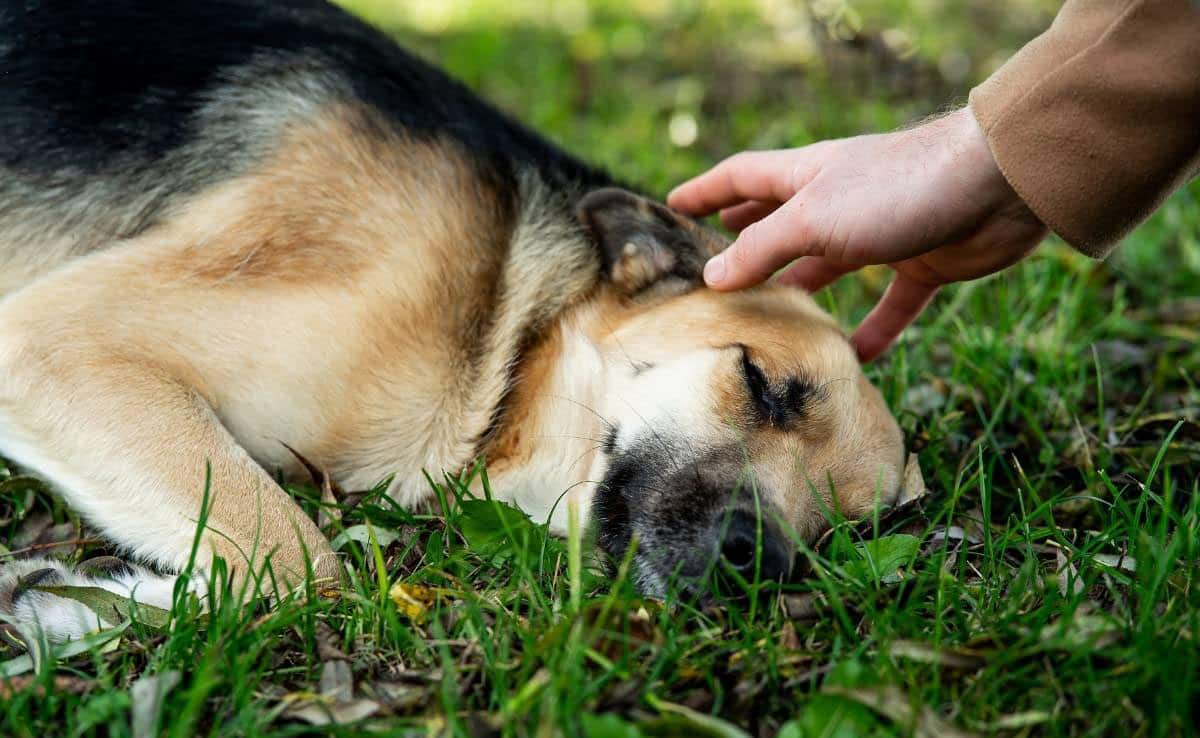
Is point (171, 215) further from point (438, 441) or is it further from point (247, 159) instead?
point (438, 441)

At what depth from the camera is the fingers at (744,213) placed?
358 centimetres

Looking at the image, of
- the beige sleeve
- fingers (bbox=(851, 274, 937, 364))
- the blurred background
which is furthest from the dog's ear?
the blurred background

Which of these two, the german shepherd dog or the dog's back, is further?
the dog's back

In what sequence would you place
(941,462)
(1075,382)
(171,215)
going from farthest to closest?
(1075,382) → (941,462) → (171,215)

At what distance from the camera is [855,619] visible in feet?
7.48

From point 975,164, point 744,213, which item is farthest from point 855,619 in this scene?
point 744,213

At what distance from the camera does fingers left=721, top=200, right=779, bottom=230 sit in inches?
141

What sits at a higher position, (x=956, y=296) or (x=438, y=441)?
(x=438, y=441)

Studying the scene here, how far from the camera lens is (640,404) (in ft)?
9.36

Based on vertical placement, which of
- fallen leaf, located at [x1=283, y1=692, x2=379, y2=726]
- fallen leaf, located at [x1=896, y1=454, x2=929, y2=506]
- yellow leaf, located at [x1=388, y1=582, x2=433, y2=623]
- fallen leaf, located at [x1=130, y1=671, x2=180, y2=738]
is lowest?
fallen leaf, located at [x1=896, y1=454, x2=929, y2=506]

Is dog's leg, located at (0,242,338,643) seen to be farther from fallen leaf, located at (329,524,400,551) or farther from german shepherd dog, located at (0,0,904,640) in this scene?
fallen leaf, located at (329,524,400,551)

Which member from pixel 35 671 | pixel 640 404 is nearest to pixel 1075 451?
pixel 640 404

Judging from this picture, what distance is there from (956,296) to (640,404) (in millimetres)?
2099

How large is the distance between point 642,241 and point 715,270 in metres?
0.31
